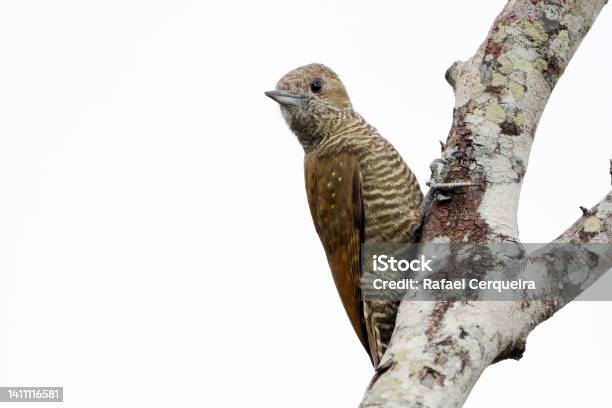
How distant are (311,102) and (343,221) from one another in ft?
3.05

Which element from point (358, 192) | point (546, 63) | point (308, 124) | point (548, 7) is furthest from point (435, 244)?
point (308, 124)

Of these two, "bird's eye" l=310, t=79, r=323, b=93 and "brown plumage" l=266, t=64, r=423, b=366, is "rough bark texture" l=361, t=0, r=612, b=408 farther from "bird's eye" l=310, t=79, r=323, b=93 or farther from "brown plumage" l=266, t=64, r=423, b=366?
"bird's eye" l=310, t=79, r=323, b=93

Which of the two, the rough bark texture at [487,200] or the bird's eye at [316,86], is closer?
the rough bark texture at [487,200]

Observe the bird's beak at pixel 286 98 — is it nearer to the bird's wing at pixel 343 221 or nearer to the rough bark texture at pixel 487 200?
the bird's wing at pixel 343 221

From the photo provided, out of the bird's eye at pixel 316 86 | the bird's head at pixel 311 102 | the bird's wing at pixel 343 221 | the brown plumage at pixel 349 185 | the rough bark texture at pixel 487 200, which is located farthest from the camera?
the bird's eye at pixel 316 86

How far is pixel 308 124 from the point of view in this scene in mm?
5676

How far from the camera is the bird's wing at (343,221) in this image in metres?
5.22

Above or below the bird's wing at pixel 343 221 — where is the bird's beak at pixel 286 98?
above

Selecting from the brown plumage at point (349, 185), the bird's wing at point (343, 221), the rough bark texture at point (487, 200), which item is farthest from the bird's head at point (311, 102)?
the rough bark texture at point (487, 200)

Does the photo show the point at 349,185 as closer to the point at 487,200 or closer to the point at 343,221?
the point at 343,221

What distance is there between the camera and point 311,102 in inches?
225

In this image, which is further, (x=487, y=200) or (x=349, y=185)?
(x=349, y=185)

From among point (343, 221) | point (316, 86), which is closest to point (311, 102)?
point (316, 86)

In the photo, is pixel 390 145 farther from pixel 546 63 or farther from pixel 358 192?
pixel 546 63
